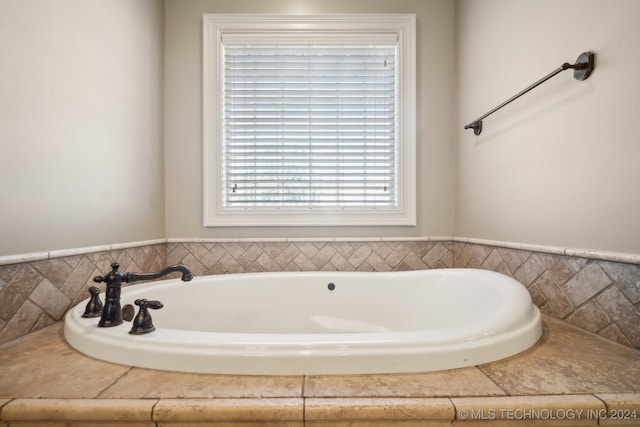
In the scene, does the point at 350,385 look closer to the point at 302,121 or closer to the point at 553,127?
the point at 553,127

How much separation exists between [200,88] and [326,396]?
1964 millimetres

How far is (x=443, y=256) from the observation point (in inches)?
79.0

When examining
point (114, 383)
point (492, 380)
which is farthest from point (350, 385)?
point (114, 383)

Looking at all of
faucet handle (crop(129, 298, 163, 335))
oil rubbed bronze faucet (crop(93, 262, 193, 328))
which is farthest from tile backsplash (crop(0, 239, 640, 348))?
faucet handle (crop(129, 298, 163, 335))

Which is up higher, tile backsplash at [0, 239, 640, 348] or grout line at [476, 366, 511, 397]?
tile backsplash at [0, 239, 640, 348]

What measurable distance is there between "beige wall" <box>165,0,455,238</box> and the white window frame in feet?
0.17

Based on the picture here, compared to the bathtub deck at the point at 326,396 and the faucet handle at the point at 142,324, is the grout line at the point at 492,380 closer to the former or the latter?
the bathtub deck at the point at 326,396

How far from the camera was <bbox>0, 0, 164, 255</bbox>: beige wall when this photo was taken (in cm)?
104

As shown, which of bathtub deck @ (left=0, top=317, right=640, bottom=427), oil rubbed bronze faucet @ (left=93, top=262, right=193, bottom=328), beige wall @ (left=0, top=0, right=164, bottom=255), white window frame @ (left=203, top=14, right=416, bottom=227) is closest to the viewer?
bathtub deck @ (left=0, top=317, right=640, bottom=427)

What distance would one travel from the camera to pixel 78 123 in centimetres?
130

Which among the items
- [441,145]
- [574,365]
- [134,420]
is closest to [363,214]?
[441,145]

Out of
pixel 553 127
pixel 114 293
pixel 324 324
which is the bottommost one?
pixel 324 324

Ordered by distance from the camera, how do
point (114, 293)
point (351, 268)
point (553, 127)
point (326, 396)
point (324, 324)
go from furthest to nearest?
point (351, 268) → point (324, 324) → point (553, 127) → point (114, 293) → point (326, 396)

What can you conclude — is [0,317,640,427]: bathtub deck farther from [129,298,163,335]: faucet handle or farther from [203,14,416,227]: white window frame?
[203,14,416,227]: white window frame
